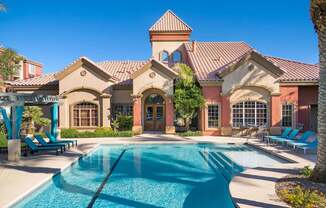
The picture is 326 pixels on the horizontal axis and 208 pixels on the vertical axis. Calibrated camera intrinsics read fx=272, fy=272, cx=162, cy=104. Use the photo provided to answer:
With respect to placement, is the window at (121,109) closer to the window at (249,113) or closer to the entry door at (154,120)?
the entry door at (154,120)

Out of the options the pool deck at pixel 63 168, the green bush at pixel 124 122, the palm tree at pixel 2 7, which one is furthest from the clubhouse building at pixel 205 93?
the palm tree at pixel 2 7

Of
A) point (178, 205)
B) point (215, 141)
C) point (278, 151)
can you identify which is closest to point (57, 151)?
point (178, 205)

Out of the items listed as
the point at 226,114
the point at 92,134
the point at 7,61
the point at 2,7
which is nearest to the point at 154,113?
the point at 92,134

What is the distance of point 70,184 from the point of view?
11109 mm

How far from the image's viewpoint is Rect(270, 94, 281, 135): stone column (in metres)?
25.0

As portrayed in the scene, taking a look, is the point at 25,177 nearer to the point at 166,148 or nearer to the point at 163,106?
the point at 166,148

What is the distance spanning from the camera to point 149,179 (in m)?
11.9

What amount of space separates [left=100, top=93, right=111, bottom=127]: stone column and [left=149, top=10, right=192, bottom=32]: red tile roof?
12695mm

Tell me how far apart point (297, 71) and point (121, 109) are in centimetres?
1844

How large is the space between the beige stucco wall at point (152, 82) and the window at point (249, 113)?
6.66 m

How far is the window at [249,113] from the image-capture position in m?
25.5

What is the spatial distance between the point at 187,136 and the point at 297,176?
14.7 meters

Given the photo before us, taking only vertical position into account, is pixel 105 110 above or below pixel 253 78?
below

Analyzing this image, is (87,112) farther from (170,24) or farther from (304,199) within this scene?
(304,199)
